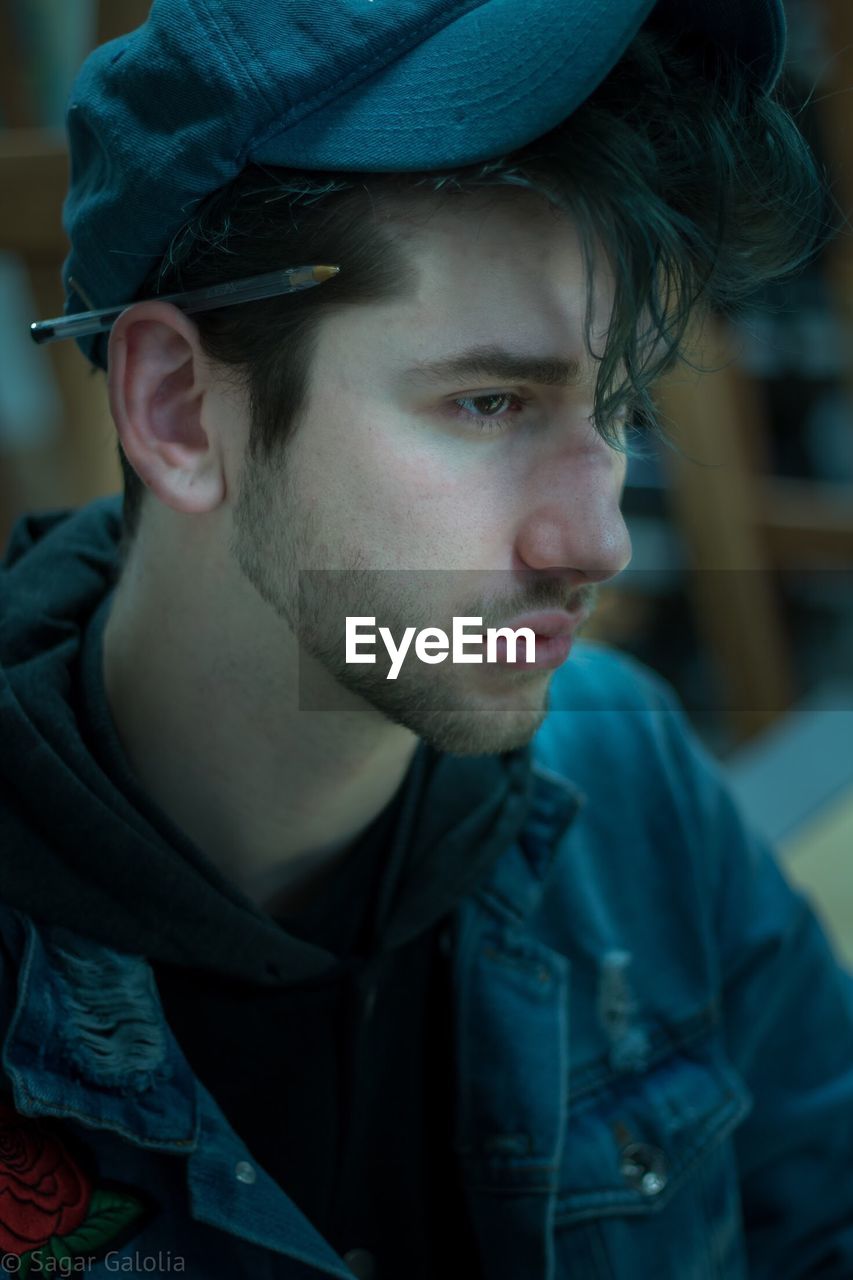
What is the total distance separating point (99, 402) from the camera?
6.49 feet

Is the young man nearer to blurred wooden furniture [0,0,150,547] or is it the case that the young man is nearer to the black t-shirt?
the black t-shirt

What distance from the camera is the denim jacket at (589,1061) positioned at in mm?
1018

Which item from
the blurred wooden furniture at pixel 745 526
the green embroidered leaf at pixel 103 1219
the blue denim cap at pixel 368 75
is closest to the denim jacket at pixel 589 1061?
the green embroidered leaf at pixel 103 1219

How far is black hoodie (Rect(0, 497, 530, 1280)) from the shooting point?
3.33 ft

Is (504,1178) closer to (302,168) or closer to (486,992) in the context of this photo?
(486,992)

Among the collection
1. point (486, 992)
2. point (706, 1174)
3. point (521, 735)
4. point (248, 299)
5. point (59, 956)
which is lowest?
point (706, 1174)

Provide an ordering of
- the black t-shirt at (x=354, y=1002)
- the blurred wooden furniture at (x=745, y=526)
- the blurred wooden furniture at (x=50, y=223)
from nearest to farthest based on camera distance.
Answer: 1. the black t-shirt at (x=354, y=1002)
2. the blurred wooden furniture at (x=50, y=223)
3. the blurred wooden furniture at (x=745, y=526)

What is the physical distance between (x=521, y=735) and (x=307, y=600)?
0.22m

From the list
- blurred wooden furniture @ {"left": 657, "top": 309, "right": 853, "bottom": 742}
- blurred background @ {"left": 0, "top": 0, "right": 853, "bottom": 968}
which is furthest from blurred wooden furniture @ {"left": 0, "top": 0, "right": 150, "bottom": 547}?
blurred wooden furniture @ {"left": 657, "top": 309, "right": 853, "bottom": 742}

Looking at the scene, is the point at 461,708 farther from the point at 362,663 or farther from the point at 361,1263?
the point at 361,1263

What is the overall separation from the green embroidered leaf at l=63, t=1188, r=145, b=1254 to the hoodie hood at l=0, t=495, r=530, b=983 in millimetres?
186

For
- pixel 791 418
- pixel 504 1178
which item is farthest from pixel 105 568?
pixel 791 418

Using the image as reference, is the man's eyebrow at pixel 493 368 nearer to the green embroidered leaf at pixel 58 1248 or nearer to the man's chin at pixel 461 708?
the man's chin at pixel 461 708

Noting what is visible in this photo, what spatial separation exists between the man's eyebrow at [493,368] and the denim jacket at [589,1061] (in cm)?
50
